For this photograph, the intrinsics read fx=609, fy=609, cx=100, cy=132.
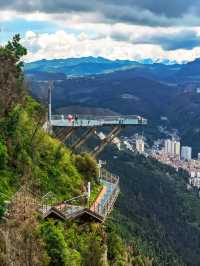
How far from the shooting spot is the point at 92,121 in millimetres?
40125

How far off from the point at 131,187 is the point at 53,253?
384 ft

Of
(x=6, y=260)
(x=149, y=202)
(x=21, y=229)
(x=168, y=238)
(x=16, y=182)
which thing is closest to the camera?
(x=6, y=260)

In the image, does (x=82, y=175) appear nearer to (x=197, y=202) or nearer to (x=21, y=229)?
(x=21, y=229)

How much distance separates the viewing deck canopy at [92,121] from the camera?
1528 inches

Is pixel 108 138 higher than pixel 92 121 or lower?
lower

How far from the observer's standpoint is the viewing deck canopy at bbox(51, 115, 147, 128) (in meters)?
38.8

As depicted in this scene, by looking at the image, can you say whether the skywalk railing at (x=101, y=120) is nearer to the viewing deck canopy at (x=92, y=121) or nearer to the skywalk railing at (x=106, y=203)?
the viewing deck canopy at (x=92, y=121)

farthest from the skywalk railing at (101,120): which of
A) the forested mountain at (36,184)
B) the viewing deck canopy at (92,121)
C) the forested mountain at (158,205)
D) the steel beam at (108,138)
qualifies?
the forested mountain at (158,205)

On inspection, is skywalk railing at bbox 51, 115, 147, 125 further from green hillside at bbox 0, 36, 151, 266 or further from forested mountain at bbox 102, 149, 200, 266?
forested mountain at bbox 102, 149, 200, 266

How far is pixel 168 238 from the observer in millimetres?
106312

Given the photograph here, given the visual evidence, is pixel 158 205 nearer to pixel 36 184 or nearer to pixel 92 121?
pixel 92 121

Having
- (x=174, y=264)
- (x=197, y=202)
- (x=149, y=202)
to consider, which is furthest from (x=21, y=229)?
(x=197, y=202)

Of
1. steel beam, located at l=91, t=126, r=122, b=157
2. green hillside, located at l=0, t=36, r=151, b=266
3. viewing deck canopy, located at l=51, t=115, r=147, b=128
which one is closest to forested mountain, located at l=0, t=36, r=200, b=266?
green hillside, located at l=0, t=36, r=151, b=266

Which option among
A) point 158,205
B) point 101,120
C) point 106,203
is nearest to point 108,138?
point 101,120
